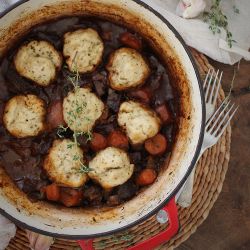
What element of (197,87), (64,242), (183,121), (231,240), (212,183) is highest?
(197,87)

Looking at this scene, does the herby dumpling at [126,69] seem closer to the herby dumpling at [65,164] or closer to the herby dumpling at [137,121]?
the herby dumpling at [137,121]

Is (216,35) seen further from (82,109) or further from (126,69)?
(82,109)

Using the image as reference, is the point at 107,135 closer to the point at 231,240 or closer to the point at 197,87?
the point at 197,87

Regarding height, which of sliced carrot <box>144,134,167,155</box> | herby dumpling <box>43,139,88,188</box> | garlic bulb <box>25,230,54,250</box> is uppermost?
sliced carrot <box>144,134,167,155</box>

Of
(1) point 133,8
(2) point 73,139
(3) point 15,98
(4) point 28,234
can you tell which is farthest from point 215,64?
(4) point 28,234

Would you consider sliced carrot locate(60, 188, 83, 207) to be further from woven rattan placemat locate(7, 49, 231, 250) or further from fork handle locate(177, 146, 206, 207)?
fork handle locate(177, 146, 206, 207)

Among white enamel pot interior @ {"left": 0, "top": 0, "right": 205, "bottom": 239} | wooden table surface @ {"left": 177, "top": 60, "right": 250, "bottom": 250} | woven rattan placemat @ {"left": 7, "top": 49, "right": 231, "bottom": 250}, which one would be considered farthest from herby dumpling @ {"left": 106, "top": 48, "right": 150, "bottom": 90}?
wooden table surface @ {"left": 177, "top": 60, "right": 250, "bottom": 250}

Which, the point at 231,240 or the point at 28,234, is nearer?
the point at 28,234
